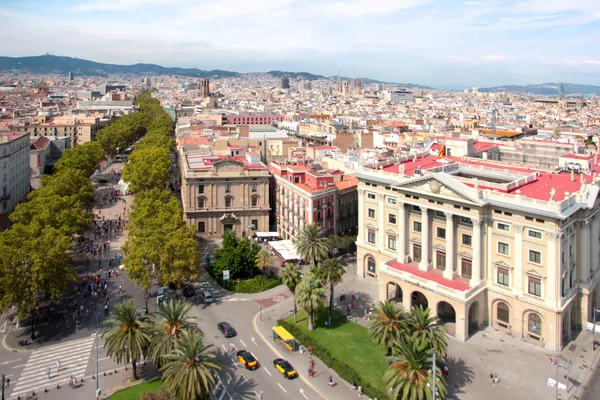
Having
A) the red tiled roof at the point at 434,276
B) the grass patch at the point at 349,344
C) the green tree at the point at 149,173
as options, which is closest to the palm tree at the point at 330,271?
the grass patch at the point at 349,344

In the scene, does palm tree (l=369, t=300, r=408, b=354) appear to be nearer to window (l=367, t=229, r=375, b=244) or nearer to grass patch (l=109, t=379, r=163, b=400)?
grass patch (l=109, t=379, r=163, b=400)

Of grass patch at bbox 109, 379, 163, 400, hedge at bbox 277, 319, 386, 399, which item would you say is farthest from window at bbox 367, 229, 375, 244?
grass patch at bbox 109, 379, 163, 400

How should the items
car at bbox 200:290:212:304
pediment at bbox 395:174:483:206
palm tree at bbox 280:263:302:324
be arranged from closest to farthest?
pediment at bbox 395:174:483:206 < palm tree at bbox 280:263:302:324 < car at bbox 200:290:212:304

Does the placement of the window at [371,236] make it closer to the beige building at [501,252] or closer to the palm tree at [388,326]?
the beige building at [501,252]

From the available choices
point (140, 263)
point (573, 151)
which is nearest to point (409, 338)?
point (140, 263)

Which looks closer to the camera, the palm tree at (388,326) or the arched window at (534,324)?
the palm tree at (388,326)

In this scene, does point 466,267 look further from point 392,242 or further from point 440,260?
point 392,242

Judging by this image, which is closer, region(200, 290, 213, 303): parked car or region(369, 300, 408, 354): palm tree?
region(369, 300, 408, 354): palm tree

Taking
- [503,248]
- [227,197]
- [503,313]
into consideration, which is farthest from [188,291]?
[503,248]
